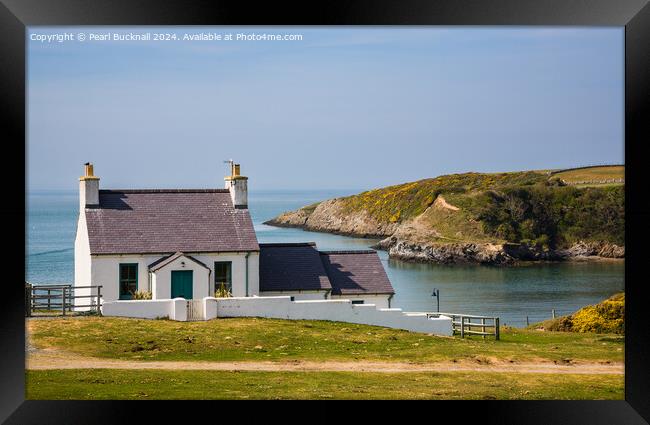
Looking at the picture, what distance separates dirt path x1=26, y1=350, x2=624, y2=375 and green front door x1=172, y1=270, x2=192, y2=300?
5.30 metres

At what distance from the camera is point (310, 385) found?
18312mm

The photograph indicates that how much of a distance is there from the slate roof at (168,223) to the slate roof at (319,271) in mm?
1033

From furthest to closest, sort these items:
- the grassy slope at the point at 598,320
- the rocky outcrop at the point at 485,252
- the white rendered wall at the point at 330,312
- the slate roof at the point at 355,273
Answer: the rocky outcrop at the point at 485,252
the grassy slope at the point at 598,320
the slate roof at the point at 355,273
the white rendered wall at the point at 330,312

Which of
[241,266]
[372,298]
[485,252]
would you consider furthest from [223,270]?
[485,252]

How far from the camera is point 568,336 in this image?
25938 mm

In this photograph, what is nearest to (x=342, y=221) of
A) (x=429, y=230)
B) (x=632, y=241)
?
(x=429, y=230)

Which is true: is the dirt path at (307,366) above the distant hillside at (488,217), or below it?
below

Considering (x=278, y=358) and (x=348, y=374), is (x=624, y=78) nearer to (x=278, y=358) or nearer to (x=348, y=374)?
(x=348, y=374)

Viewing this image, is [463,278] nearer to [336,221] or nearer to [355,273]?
[336,221]

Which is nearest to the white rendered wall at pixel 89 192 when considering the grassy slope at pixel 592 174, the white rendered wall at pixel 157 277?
the white rendered wall at pixel 157 277

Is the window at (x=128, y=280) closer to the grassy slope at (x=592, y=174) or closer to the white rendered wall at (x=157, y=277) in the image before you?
the white rendered wall at (x=157, y=277)

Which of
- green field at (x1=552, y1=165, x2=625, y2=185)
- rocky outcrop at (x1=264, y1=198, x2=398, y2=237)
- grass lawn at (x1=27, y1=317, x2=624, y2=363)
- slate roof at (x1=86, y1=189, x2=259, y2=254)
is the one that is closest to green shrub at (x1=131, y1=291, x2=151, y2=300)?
slate roof at (x1=86, y1=189, x2=259, y2=254)

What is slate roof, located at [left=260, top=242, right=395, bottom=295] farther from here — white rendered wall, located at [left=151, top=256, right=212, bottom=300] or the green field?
the green field
